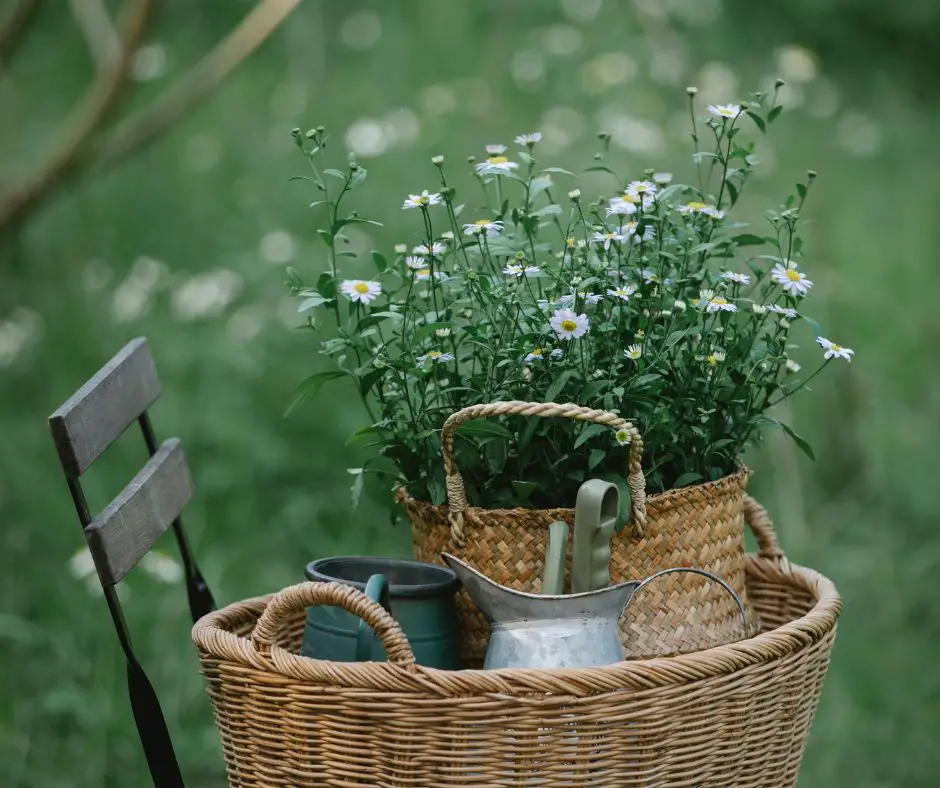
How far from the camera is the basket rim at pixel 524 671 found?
3.74 ft

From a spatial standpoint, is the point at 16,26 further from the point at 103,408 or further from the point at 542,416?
the point at 542,416

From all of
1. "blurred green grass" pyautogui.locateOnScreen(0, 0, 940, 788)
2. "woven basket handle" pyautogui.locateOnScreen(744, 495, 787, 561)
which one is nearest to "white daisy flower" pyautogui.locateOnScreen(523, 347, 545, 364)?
"woven basket handle" pyautogui.locateOnScreen(744, 495, 787, 561)

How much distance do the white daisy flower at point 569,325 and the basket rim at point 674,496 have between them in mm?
193

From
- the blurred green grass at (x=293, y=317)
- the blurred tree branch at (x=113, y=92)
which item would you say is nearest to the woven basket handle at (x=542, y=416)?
the blurred tree branch at (x=113, y=92)

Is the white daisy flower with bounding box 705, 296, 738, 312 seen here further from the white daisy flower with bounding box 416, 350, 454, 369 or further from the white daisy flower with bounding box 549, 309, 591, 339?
the white daisy flower with bounding box 416, 350, 454, 369

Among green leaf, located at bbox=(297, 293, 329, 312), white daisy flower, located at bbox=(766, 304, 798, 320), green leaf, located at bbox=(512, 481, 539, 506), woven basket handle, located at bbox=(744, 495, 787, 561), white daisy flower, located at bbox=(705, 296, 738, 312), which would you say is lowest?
woven basket handle, located at bbox=(744, 495, 787, 561)

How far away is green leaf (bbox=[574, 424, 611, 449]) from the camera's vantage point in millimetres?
1285

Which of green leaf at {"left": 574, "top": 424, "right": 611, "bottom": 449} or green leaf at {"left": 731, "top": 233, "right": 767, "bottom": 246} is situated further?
green leaf at {"left": 731, "top": 233, "right": 767, "bottom": 246}

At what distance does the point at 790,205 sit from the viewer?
5.04ft

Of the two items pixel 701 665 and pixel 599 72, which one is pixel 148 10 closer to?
pixel 701 665

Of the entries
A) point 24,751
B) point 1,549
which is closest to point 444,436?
point 24,751

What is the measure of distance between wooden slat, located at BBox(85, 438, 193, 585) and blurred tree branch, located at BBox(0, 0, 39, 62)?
0.98 m

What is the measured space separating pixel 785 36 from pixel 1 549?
3329 millimetres

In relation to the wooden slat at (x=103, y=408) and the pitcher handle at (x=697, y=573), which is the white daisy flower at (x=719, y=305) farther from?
the wooden slat at (x=103, y=408)
